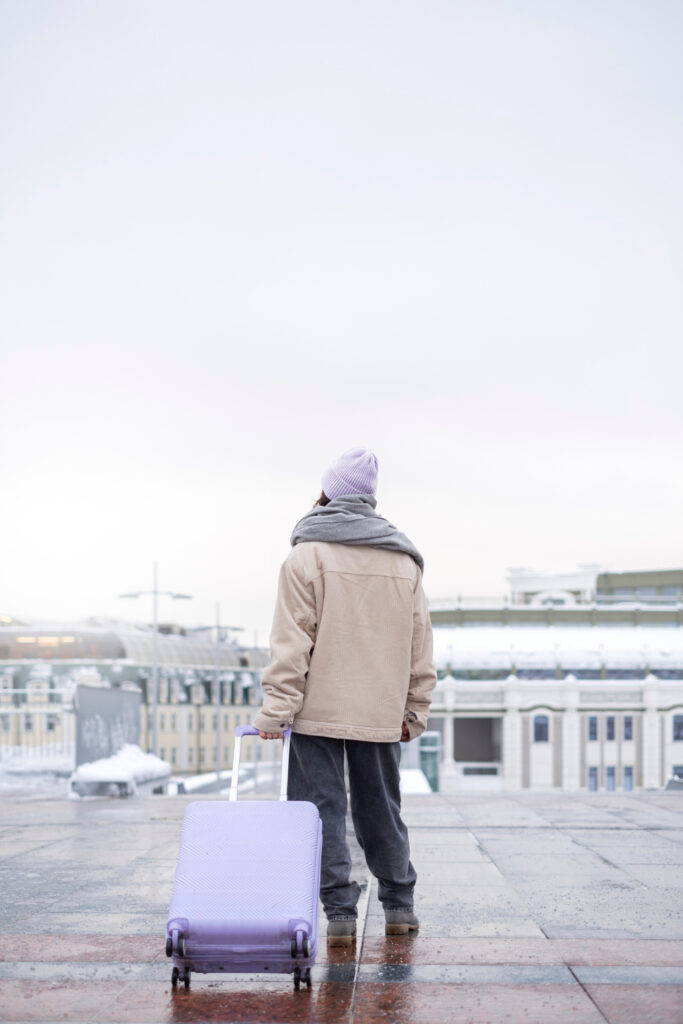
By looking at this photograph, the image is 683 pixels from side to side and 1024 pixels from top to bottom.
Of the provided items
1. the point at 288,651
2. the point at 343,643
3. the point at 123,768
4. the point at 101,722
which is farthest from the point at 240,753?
the point at 101,722

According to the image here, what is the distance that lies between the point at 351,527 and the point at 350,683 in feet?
1.83

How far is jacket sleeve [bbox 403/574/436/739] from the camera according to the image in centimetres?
439

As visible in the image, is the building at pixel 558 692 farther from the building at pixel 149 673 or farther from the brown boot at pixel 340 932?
the brown boot at pixel 340 932

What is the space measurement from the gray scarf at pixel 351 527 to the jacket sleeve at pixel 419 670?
0.21 m

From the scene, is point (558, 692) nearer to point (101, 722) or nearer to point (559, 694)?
point (559, 694)

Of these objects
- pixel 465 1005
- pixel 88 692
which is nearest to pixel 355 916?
pixel 465 1005

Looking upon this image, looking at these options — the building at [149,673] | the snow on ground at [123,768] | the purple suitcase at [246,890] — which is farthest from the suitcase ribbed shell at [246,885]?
the building at [149,673]

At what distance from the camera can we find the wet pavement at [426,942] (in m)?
3.35

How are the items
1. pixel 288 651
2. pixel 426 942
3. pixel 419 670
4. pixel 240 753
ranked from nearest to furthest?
1. pixel 240 753
2. pixel 288 651
3. pixel 426 942
4. pixel 419 670

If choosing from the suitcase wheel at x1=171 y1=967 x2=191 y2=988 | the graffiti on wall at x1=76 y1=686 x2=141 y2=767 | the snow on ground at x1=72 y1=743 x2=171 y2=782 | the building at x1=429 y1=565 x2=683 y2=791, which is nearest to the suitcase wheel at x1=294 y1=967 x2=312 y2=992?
the suitcase wheel at x1=171 y1=967 x2=191 y2=988

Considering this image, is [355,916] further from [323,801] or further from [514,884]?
[514,884]

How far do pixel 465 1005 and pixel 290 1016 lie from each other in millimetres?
496

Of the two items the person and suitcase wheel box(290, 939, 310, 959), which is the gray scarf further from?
suitcase wheel box(290, 939, 310, 959)

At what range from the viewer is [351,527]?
4312mm
